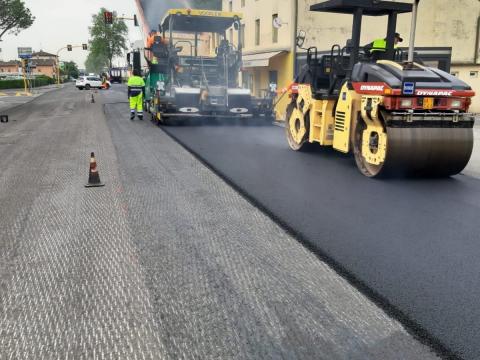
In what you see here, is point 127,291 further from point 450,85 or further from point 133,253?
point 450,85

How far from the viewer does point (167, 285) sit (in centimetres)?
355

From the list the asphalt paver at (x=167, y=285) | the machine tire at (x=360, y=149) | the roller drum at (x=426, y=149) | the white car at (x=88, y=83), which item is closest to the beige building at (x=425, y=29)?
the machine tire at (x=360, y=149)

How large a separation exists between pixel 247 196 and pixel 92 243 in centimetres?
227

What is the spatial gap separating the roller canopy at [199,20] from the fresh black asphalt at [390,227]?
657cm

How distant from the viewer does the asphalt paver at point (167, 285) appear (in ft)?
9.22

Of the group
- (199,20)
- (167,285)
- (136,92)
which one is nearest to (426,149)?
(167,285)

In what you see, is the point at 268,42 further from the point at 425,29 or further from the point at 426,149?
the point at 426,149

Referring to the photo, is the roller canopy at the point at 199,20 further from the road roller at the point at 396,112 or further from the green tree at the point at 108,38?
the green tree at the point at 108,38

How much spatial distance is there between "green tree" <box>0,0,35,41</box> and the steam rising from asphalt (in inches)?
1305

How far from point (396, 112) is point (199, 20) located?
9.08 meters

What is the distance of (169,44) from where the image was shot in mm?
13969

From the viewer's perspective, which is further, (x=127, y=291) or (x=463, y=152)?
(x=463, y=152)

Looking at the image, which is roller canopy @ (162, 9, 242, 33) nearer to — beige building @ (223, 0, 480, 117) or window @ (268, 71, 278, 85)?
beige building @ (223, 0, 480, 117)

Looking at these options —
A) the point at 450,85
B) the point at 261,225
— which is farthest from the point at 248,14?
the point at 261,225
